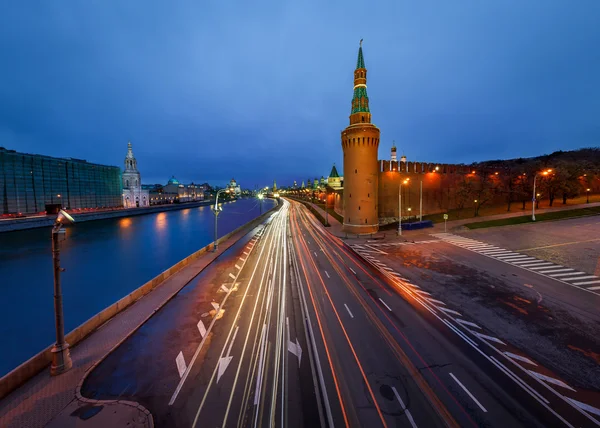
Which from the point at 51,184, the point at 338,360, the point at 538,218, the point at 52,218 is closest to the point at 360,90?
the point at 538,218

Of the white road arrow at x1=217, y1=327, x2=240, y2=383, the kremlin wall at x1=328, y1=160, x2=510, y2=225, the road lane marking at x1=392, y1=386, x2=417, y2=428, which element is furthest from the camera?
the kremlin wall at x1=328, y1=160, x2=510, y2=225

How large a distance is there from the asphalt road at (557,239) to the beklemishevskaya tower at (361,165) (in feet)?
47.7

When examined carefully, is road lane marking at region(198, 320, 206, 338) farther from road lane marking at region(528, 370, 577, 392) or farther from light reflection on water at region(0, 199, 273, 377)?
road lane marking at region(528, 370, 577, 392)

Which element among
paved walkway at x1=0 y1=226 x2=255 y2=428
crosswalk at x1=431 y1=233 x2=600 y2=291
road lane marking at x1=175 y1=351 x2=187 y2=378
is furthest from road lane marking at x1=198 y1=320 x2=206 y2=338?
crosswalk at x1=431 y1=233 x2=600 y2=291

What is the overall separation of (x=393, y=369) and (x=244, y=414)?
6.01 m

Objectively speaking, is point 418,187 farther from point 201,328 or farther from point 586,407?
point 201,328

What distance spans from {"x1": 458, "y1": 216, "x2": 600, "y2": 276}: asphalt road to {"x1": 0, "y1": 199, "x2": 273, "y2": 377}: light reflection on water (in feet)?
143

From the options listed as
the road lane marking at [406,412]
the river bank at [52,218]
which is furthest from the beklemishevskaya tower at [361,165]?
the river bank at [52,218]

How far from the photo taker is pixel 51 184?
327 feet

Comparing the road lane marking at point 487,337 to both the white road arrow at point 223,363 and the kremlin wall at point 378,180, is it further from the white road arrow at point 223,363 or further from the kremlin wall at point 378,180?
the kremlin wall at point 378,180

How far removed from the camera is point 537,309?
15516 millimetres

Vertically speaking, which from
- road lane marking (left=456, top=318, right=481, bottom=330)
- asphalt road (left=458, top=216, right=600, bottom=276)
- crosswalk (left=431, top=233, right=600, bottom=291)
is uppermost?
asphalt road (left=458, top=216, right=600, bottom=276)

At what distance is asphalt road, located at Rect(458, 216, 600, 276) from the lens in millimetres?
24761

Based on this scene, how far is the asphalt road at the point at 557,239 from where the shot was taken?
81.2 ft
